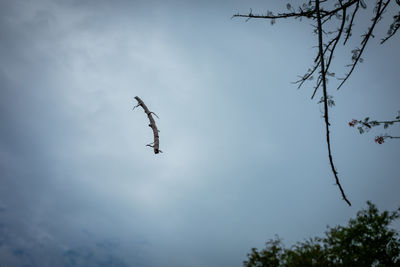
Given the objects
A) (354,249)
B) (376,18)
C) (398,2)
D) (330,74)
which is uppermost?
(354,249)

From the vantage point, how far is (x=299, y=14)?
2281mm

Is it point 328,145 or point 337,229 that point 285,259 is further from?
point 328,145

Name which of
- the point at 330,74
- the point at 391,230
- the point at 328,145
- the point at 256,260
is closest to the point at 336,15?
the point at 330,74

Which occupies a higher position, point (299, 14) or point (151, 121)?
point (299, 14)

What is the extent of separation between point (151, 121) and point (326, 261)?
58.8 feet

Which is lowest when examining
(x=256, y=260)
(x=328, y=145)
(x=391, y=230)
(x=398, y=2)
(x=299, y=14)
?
(x=328, y=145)

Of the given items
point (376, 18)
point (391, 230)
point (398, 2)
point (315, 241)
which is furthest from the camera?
point (315, 241)

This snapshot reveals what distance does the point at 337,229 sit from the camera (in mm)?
18734

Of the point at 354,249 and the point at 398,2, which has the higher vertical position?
the point at 354,249

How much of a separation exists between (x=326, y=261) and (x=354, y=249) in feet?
10.8

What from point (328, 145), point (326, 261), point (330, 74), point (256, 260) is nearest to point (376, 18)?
point (330, 74)

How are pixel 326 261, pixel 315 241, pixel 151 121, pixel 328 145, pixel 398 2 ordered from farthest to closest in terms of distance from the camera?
pixel 315 241 → pixel 326 261 → pixel 151 121 → pixel 398 2 → pixel 328 145

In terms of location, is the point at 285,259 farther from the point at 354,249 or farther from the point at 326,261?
the point at 354,249

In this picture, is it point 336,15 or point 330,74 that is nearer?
point 330,74
